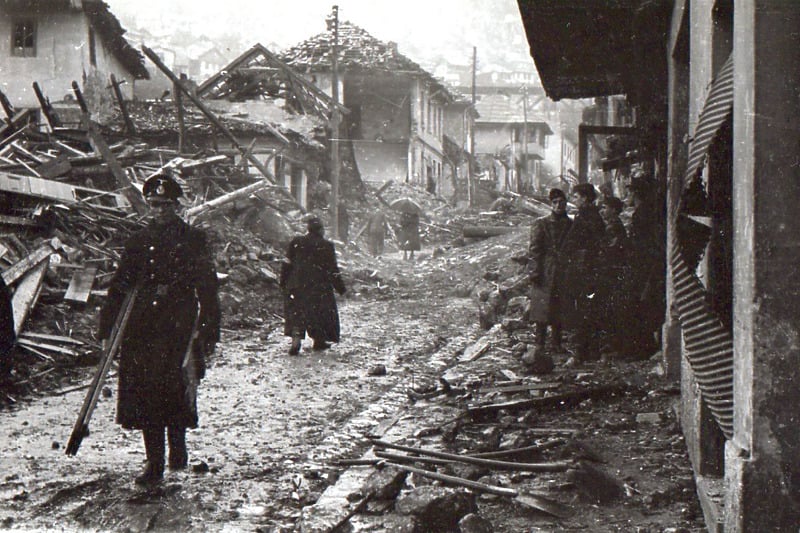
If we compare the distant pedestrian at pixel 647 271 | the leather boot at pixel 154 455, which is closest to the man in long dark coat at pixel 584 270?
the distant pedestrian at pixel 647 271

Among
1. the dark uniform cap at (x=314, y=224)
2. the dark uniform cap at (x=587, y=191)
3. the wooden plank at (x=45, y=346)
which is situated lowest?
the wooden plank at (x=45, y=346)

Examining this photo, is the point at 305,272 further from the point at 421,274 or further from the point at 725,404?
the point at 421,274

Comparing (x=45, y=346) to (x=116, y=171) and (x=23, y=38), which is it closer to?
(x=116, y=171)

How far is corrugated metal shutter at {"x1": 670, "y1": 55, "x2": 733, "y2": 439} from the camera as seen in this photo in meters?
3.87

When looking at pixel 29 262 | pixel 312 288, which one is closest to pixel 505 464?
pixel 312 288

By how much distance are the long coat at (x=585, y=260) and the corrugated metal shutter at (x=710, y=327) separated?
497cm

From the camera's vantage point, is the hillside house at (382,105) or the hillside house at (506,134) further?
the hillside house at (506,134)

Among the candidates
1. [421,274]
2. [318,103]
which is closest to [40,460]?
[421,274]

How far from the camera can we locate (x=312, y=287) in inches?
467

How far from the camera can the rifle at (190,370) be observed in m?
5.84

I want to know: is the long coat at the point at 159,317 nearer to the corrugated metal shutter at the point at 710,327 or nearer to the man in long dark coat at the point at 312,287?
the corrugated metal shutter at the point at 710,327

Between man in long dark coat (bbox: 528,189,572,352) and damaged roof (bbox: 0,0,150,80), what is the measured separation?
24239mm

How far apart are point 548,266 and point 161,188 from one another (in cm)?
524

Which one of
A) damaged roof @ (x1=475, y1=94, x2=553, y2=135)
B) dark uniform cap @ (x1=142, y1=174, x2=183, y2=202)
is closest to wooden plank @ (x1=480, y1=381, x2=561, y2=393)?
dark uniform cap @ (x1=142, y1=174, x2=183, y2=202)
